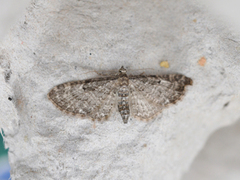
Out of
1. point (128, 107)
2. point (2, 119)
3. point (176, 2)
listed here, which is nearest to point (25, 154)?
point (2, 119)

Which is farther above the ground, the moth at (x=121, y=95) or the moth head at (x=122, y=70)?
the moth head at (x=122, y=70)

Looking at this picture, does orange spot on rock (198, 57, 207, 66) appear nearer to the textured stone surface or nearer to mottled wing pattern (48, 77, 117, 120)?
the textured stone surface

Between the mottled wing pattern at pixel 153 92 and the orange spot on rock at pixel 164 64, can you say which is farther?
the orange spot on rock at pixel 164 64

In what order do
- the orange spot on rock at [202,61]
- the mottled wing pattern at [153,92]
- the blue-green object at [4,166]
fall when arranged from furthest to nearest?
the blue-green object at [4,166] < the orange spot on rock at [202,61] < the mottled wing pattern at [153,92]

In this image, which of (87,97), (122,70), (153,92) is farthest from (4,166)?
(153,92)

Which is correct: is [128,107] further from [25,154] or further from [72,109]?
[25,154]

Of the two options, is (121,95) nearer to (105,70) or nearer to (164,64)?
(105,70)

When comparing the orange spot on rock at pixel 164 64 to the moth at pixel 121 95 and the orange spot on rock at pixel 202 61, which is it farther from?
the orange spot on rock at pixel 202 61

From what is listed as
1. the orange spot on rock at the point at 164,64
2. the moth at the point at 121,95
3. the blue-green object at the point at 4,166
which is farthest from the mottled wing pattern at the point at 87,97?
the blue-green object at the point at 4,166
